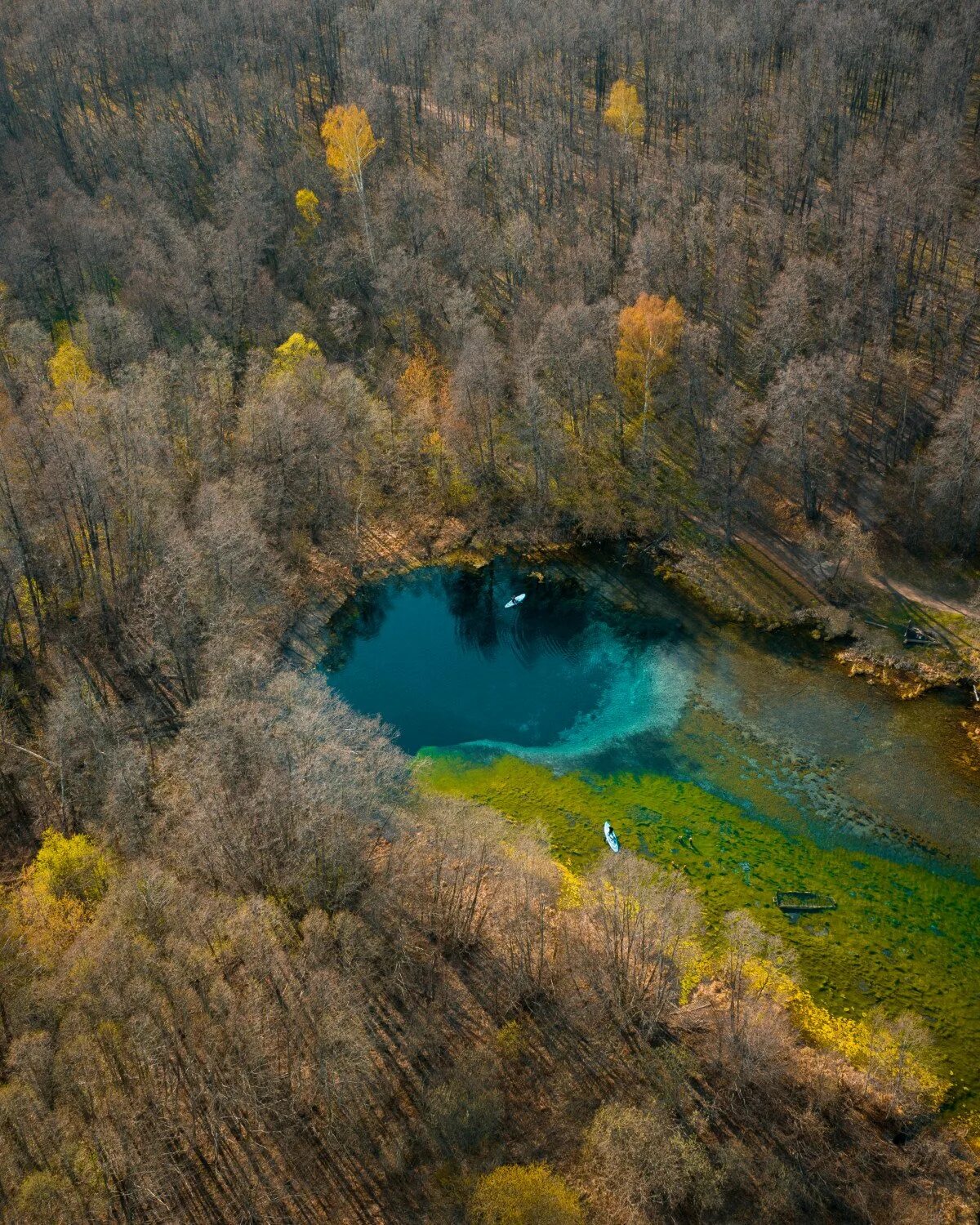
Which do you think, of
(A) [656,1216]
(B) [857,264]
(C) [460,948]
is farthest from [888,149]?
(A) [656,1216]

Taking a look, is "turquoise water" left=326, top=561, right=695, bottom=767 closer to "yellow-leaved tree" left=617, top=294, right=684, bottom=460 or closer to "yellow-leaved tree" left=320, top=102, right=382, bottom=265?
"yellow-leaved tree" left=617, top=294, right=684, bottom=460

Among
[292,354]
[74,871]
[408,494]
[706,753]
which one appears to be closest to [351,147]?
[292,354]

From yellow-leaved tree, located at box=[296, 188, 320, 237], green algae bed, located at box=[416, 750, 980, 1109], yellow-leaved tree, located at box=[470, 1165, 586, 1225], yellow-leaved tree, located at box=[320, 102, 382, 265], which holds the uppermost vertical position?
yellow-leaved tree, located at box=[320, 102, 382, 265]

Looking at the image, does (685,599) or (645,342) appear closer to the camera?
(685,599)

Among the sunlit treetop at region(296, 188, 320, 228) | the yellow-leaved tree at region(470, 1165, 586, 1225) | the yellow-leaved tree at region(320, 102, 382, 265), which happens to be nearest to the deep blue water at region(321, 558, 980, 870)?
the yellow-leaved tree at region(470, 1165, 586, 1225)

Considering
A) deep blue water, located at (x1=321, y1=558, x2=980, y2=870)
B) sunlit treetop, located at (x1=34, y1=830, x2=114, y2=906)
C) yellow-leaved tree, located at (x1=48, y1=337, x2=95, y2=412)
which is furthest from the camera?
yellow-leaved tree, located at (x1=48, y1=337, x2=95, y2=412)

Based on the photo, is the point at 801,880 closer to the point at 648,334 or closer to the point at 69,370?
the point at 648,334

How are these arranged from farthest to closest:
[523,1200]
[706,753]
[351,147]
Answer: [351,147]
[706,753]
[523,1200]

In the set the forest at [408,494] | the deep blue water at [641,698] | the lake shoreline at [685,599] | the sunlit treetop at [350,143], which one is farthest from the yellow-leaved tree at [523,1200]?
the sunlit treetop at [350,143]

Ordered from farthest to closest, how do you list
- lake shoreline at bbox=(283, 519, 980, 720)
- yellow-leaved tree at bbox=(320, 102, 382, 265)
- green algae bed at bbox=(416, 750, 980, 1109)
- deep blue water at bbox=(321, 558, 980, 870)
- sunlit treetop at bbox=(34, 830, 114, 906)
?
yellow-leaved tree at bbox=(320, 102, 382, 265)
lake shoreline at bbox=(283, 519, 980, 720)
deep blue water at bbox=(321, 558, 980, 870)
green algae bed at bbox=(416, 750, 980, 1109)
sunlit treetop at bbox=(34, 830, 114, 906)
